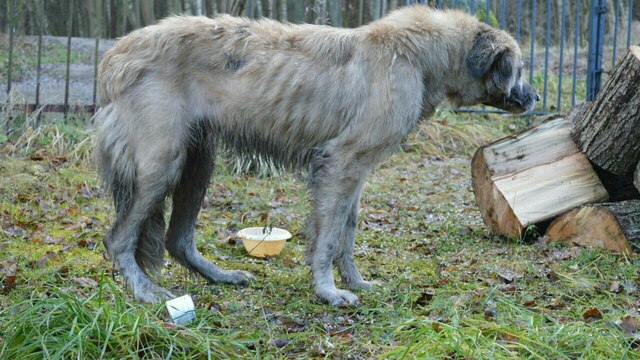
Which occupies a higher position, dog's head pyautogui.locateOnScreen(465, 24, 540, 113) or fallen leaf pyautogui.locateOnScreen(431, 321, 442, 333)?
dog's head pyautogui.locateOnScreen(465, 24, 540, 113)

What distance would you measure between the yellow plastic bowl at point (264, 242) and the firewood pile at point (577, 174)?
68.7 inches

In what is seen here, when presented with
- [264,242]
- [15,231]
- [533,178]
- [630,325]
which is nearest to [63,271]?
[15,231]

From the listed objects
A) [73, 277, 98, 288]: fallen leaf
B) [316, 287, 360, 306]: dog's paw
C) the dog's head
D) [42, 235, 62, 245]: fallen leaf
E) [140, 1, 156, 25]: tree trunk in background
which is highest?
the dog's head

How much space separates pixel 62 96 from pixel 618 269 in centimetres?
765

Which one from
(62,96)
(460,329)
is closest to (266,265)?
(460,329)

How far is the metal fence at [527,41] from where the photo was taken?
31.7 ft

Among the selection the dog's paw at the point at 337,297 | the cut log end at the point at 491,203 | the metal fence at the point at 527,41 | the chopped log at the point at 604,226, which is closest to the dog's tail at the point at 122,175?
the dog's paw at the point at 337,297

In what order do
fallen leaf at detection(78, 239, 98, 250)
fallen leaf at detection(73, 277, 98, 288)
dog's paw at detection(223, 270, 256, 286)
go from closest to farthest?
1. fallen leaf at detection(73, 277, 98, 288)
2. dog's paw at detection(223, 270, 256, 286)
3. fallen leaf at detection(78, 239, 98, 250)

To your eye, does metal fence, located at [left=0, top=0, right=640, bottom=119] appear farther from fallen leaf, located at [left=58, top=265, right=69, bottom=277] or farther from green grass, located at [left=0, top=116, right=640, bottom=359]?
fallen leaf, located at [left=58, top=265, right=69, bottom=277]

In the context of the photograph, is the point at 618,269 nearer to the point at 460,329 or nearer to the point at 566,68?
the point at 460,329

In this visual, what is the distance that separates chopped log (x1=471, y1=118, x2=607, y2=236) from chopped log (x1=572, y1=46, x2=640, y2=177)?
0.19m

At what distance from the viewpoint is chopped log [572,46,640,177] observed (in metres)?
5.59

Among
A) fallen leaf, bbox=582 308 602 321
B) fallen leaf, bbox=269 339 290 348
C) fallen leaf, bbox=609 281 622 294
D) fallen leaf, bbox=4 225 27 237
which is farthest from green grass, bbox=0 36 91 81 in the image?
fallen leaf, bbox=582 308 602 321

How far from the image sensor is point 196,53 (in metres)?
4.88
